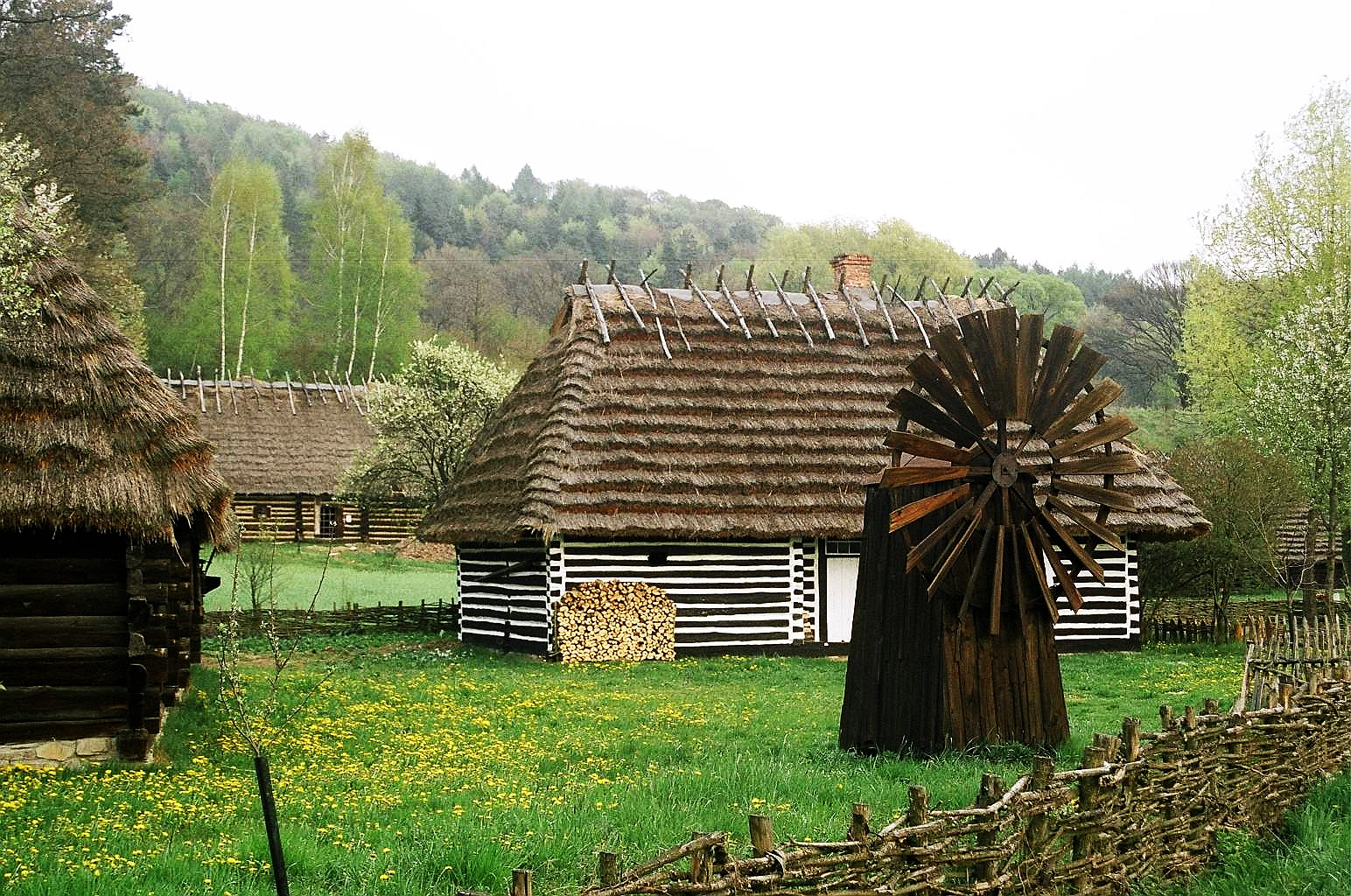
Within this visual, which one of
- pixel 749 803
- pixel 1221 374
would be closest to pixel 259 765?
pixel 749 803

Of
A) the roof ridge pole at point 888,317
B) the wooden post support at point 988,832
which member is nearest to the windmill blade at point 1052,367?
the wooden post support at point 988,832

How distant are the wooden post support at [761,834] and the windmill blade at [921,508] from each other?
6.10 meters

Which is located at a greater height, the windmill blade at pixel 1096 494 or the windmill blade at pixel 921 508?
the windmill blade at pixel 1096 494

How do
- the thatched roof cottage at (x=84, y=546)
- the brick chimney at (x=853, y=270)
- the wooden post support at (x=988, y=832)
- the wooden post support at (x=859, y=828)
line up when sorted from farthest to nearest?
1. the brick chimney at (x=853, y=270)
2. the thatched roof cottage at (x=84, y=546)
3. the wooden post support at (x=988, y=832)
4. the wooden post support at (x=859, y=828)

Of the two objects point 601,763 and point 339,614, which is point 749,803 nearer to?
point 601,763

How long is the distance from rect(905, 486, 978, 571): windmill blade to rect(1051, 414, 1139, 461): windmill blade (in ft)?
3.50

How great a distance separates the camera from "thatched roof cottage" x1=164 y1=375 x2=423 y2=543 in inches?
1470

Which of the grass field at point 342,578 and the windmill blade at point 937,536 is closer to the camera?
the windmill blade at point 937,536

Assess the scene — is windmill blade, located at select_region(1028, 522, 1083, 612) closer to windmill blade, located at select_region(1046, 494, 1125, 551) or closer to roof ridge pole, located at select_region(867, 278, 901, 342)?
windmill blade, located at select_region(1046, 494, 1125, 551)

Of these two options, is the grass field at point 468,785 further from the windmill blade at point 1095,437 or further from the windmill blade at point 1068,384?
the windmill blade at point 1068,384

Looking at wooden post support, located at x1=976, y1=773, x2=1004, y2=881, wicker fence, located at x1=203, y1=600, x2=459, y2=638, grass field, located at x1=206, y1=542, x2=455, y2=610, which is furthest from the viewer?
grass field, located at x1=206, y1=542, x2=455, y2=610

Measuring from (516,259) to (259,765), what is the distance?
76163 mm

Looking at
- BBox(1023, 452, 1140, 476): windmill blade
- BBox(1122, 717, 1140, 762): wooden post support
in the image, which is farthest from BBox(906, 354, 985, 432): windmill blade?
BBox(1122, 717, 1140, 762): wooden post support

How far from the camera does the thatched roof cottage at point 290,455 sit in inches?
1470
